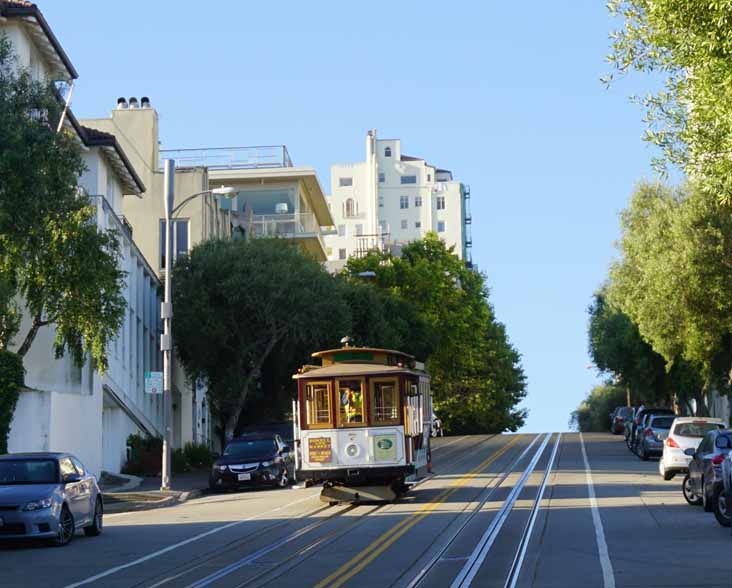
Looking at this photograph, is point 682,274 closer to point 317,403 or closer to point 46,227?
point 317,403

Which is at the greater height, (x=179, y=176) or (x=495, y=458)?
(x=179, y=176)

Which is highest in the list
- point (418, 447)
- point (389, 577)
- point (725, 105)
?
point (725, 105)

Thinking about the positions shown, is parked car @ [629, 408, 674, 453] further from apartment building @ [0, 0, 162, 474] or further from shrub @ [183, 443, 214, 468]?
apartment building @ [0, 0, 162, 474]

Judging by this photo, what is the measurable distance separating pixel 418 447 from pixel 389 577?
1376cm

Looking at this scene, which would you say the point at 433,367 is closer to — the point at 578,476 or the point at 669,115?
the point at 578,476

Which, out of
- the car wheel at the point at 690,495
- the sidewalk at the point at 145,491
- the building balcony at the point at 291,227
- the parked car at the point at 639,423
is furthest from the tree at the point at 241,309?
the car wheel at the point at 690,495

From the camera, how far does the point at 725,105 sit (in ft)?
60.4

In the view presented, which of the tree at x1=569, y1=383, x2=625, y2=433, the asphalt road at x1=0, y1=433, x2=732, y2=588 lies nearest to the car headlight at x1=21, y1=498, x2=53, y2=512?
the asphalt road at x1=0, y1=433, x2=732, y2=588

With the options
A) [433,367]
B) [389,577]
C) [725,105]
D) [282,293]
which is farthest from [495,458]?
[433,367]

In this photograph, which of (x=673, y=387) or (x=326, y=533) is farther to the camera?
(x=673, y=387)

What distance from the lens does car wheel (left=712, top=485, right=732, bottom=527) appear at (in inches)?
769

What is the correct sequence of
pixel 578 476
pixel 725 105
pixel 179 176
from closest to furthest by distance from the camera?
pixel 725 105, pixel 578 476, pixel 179 176

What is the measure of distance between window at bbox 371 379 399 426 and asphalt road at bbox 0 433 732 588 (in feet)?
6.14

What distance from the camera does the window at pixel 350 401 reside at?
27.0m
